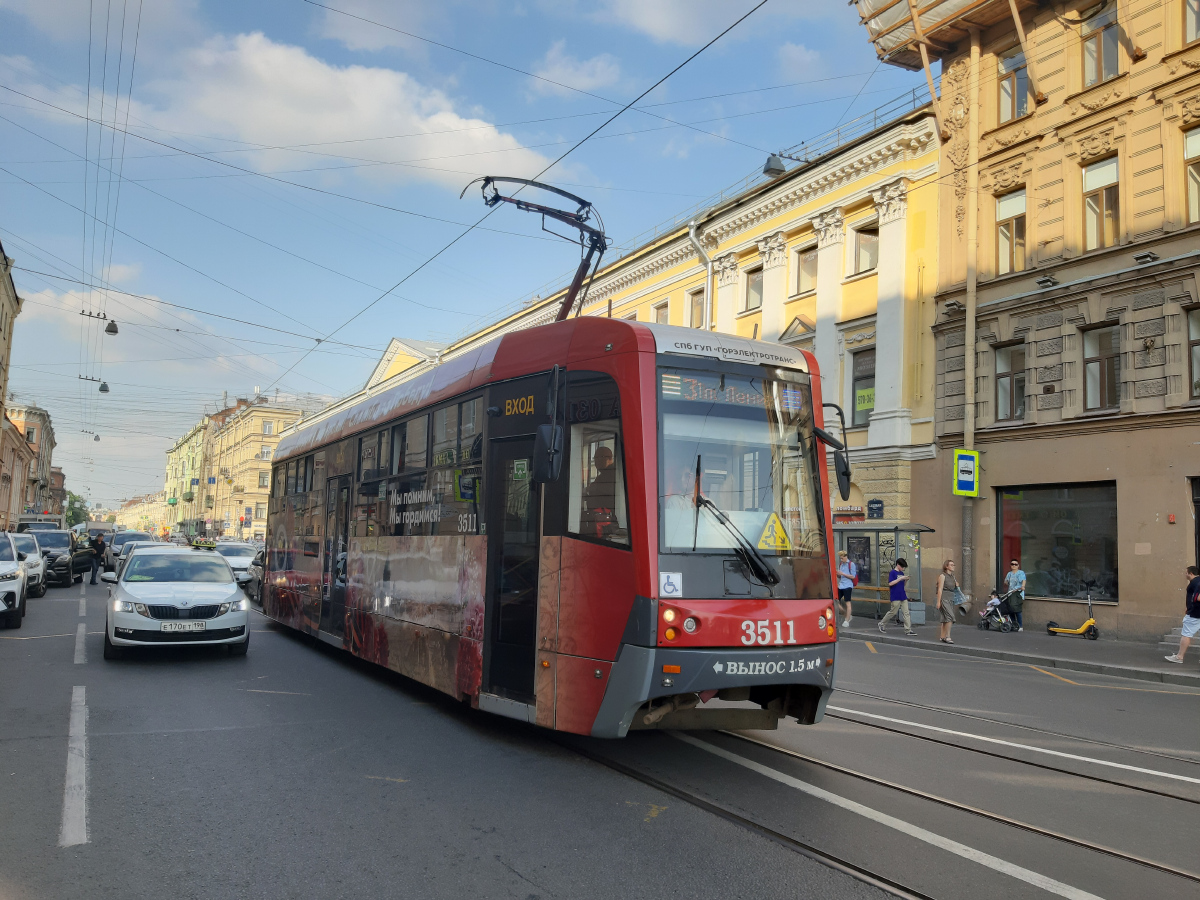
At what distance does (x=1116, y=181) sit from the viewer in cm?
1934

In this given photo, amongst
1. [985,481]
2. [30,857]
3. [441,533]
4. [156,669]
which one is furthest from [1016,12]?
[30,857]

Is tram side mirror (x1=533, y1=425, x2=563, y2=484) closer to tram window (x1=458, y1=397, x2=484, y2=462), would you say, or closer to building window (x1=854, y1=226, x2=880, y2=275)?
tram window (x1=458, y1=397, x2=484, y2=462)

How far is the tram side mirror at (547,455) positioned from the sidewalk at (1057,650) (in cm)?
1170

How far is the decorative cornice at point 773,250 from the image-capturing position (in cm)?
2845

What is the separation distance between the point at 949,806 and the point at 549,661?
2.76m

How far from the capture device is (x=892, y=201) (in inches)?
960

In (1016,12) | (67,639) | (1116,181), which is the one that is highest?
(1016,12)

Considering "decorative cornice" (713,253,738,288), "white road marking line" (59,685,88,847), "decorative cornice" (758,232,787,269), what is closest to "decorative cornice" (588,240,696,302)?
"decorative cornice" (713,253,738,288)

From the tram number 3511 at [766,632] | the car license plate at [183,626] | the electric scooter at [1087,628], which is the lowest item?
the electric scooter at [1087,628]

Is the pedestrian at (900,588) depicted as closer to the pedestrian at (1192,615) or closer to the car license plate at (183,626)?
the pedestrian at (1192,615)

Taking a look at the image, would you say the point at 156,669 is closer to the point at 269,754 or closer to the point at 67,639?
the point at 67,639

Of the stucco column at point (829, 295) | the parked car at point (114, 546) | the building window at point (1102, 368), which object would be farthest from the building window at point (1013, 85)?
the parked car at point (114, 546)

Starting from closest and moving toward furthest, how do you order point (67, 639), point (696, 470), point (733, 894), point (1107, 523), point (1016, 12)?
point (733, 894), point (696, 470), point (67, 639), point (1107, 523), point (1016, 12)

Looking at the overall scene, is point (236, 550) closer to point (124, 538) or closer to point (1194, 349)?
point (124, 538)
